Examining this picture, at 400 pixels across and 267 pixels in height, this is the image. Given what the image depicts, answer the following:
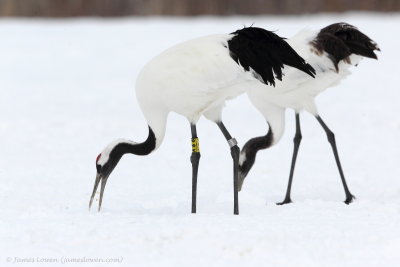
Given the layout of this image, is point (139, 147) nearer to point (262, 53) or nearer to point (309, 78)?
point (262, 53)

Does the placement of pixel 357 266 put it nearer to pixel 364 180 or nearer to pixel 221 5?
pixel 364 180

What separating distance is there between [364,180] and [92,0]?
1223 cm

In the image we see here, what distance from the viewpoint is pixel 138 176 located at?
9.24 metres

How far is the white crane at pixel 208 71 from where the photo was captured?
22.8 ft

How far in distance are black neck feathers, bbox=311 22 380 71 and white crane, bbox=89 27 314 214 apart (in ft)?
2.95

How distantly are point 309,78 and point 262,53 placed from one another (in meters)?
1.14

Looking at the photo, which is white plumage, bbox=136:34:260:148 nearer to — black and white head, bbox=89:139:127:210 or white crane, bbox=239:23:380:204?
black and white head, bbox=89:139:127:210

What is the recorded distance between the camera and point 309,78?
26.5ft

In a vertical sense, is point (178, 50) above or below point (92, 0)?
above

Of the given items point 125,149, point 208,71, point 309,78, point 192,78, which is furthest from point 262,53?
point 125,149

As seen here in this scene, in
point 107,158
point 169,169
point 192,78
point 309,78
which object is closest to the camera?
point 192,78

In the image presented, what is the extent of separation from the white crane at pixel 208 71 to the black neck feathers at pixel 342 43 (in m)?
0.90

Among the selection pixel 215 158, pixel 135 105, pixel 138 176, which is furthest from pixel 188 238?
pixel 135 105

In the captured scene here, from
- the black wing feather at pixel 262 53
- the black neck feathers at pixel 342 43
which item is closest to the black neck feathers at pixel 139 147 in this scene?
the black wing feather at pixel 262 53
